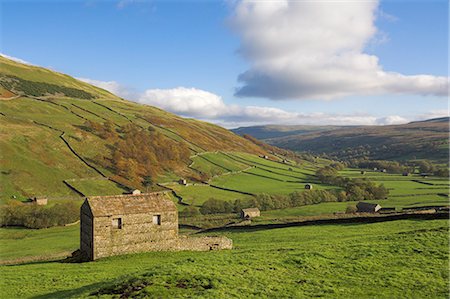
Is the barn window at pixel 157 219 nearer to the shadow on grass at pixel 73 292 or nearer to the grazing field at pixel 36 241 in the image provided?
the shadow on grass at pixel 73 292

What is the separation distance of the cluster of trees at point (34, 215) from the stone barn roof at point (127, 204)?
1946 inches

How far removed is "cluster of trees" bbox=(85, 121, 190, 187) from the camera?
414 feet

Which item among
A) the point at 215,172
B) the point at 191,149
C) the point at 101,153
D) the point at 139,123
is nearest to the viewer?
the point at 101,153

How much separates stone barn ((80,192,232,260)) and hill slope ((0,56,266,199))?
65768mm

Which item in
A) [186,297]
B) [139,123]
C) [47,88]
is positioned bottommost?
[186,297]

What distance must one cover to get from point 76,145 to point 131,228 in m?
101

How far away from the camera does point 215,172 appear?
14512 cm

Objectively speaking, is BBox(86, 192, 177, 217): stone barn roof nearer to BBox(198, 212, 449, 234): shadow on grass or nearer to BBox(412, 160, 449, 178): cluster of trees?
BBox(198, 212, 449, 234): shadow on grass

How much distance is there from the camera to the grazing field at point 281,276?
19.6m

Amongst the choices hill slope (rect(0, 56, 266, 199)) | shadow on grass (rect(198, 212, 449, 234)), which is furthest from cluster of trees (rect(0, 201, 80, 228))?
shadow on grass (rect(198, 212, 449, 234))

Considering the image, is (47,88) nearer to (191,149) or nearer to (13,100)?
(13,100)

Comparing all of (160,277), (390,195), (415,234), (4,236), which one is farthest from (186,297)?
(390,195)

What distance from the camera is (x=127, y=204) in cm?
3956

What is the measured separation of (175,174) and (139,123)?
182 feet
